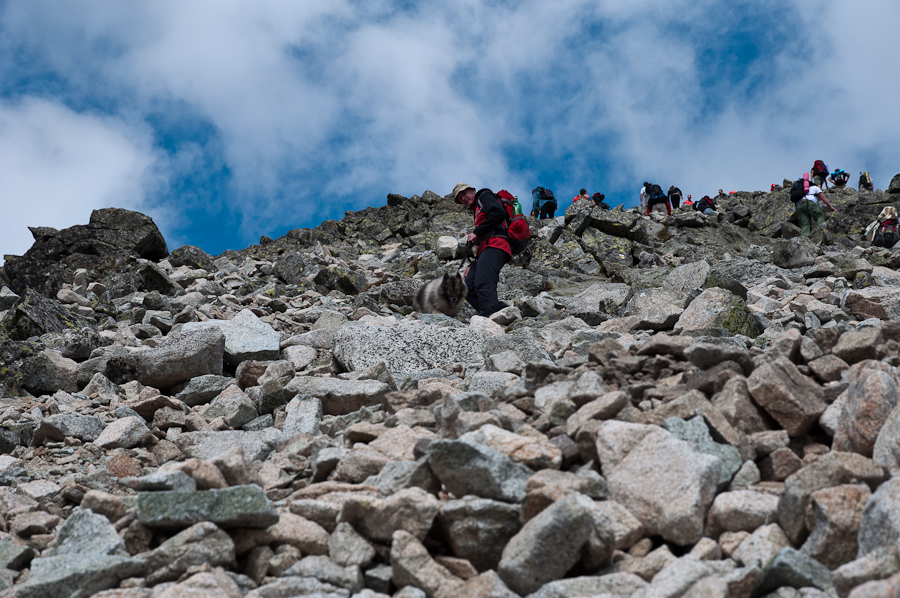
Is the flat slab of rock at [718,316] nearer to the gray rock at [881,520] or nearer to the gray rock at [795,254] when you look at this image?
Answer: the gray rock at [881,520]

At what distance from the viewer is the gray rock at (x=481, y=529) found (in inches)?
110

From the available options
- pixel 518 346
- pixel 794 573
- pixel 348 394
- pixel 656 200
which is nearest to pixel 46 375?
pixel 348 394

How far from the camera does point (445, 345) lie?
7.44 m

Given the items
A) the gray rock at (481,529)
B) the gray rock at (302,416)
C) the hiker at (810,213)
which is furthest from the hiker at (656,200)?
the gray rock at (481,529)

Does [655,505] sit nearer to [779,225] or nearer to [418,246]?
[418,246]

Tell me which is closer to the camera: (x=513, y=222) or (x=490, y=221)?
(x=490, y=221)

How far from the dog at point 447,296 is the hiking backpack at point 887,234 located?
1505 cm

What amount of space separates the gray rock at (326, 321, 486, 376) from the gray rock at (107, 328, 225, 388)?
4.50 ft

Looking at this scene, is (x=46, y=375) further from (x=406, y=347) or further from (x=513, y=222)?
(x=513, y=222)

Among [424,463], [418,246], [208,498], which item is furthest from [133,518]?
[418,246]

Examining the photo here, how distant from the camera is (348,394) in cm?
550

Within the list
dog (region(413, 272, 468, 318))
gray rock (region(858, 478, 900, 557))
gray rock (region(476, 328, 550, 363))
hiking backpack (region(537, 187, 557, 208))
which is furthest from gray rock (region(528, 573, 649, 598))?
hiking backpack (region(537, 187, 557, 208))

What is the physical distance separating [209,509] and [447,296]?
8666 mm

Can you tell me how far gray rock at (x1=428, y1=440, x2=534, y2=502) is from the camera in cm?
292
